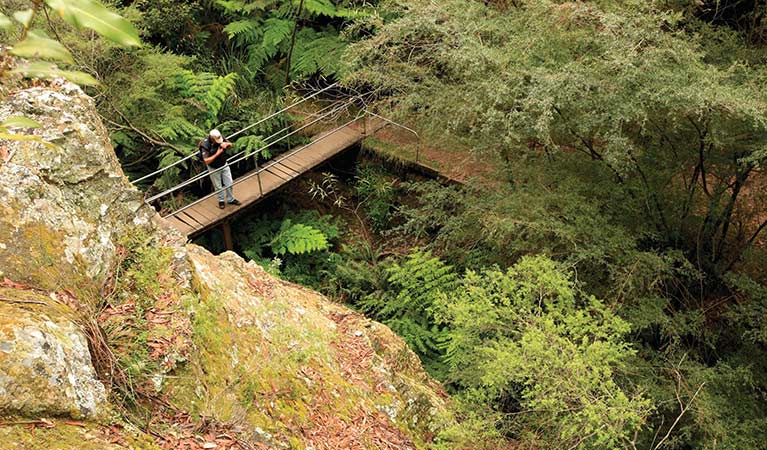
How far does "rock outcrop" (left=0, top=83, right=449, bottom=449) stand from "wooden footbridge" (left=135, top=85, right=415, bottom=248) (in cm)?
339

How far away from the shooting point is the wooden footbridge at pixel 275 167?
826 cm

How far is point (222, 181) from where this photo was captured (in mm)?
8406

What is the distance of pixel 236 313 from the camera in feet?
14.5

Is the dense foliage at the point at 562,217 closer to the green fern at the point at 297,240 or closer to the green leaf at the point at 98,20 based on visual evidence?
the green fern at the point at 297,240

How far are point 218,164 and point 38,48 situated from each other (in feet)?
25.2

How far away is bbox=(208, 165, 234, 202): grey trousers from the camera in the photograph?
26.9 feet

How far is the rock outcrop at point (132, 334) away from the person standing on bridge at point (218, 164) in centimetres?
319

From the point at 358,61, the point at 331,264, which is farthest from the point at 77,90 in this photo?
the point at 331,264

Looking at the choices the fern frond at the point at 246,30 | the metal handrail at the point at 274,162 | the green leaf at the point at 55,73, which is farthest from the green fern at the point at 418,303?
the green leaf at the point at 55,73

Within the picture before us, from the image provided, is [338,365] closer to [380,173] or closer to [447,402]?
[447,402]

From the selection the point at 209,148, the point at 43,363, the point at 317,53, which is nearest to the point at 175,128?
the point at 209,148

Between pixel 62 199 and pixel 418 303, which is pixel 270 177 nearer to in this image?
pixel 418 303

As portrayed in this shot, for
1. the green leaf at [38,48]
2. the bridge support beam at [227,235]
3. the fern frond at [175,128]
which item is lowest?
the bridge support beam at [227,235]

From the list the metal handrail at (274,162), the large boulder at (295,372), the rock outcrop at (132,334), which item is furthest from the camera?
the metal handrail at (274,162)
